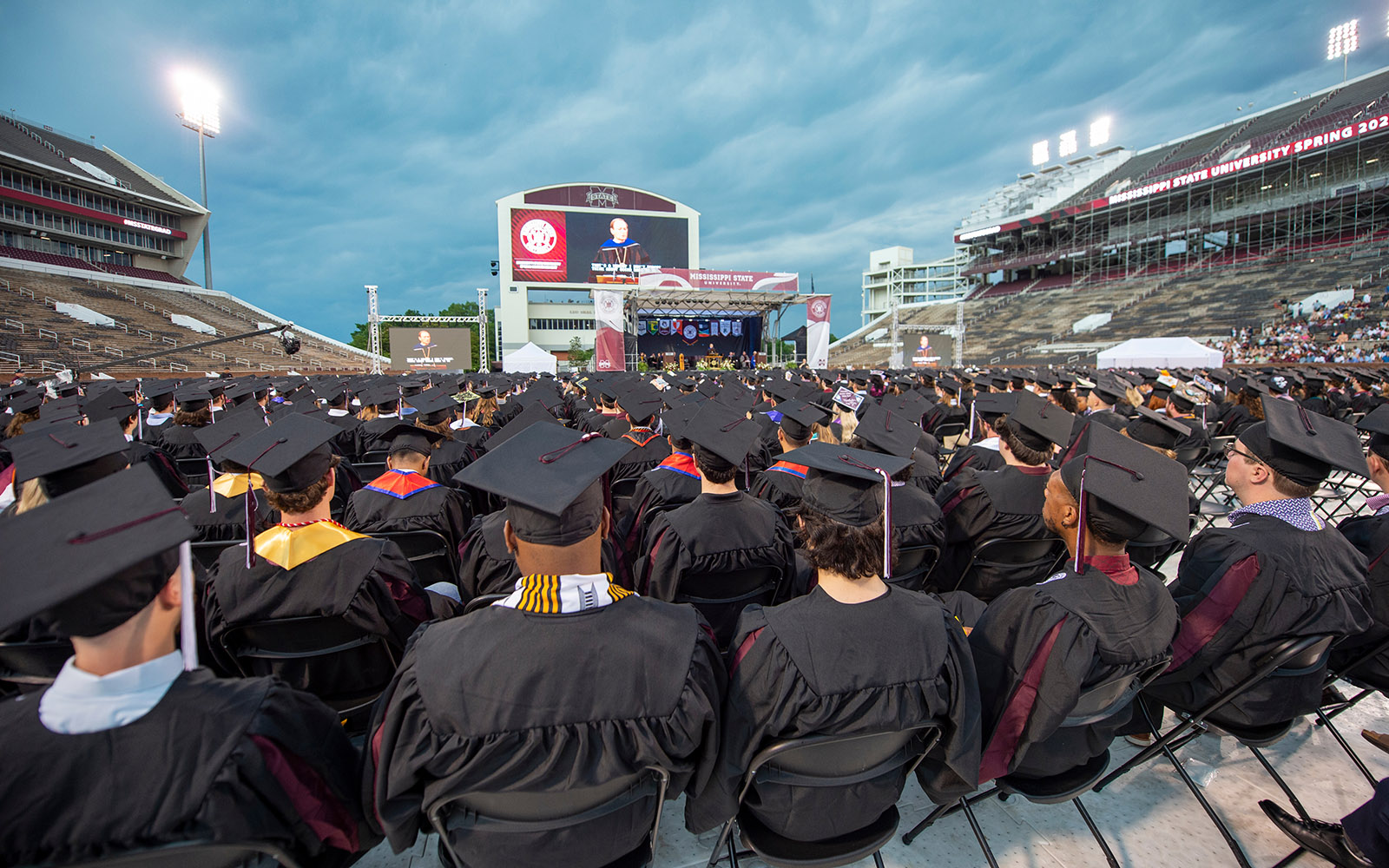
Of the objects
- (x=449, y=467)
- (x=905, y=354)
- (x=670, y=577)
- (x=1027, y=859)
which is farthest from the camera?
(x=905, y=354)

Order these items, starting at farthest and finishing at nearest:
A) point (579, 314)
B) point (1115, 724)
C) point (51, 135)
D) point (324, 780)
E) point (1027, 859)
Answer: point (579, 314)
point (51, 135)
point (1027, 859)
point (1115, 724)
point (324, 780)

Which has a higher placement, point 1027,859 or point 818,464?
point 818,464

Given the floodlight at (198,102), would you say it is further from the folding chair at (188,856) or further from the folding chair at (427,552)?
the folding chair at (188,856)

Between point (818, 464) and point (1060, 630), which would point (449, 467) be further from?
point (1060, 630)

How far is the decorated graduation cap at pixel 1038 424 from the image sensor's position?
135 inches

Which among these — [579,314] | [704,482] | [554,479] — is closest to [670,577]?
[704,482]

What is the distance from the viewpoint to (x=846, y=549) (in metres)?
1.54

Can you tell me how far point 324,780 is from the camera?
4.24 ft

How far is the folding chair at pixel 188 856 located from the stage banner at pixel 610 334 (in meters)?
27.9

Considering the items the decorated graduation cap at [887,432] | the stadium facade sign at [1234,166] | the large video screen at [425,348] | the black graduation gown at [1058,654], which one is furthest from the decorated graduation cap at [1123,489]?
the stadium facade sign at [1234,166]

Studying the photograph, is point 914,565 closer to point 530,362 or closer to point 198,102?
point 530,362

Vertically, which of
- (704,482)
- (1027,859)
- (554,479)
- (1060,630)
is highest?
(554,479)

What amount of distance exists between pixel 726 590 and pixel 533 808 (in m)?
1.50

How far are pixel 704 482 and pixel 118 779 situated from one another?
232 cm
